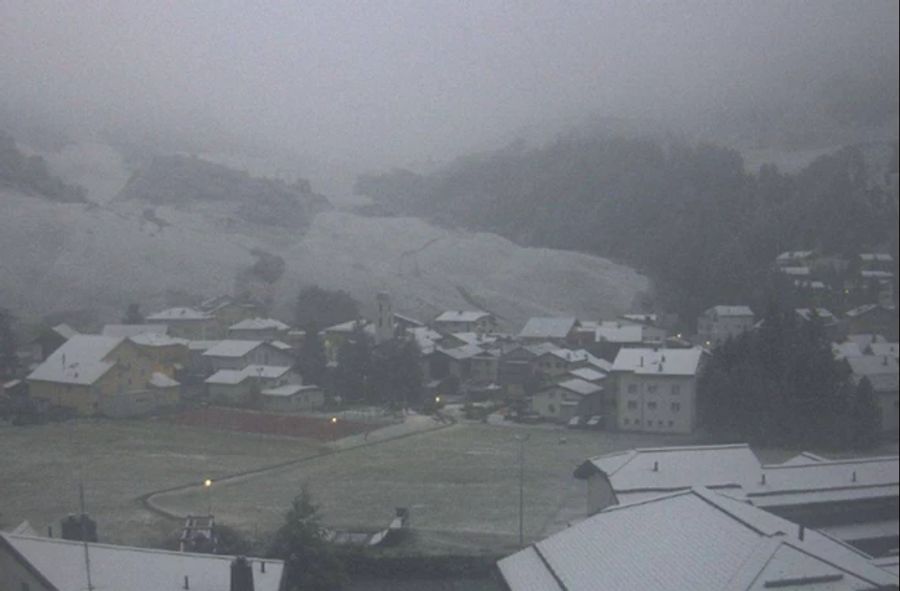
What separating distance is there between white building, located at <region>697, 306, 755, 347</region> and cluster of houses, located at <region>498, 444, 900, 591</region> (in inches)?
42.3

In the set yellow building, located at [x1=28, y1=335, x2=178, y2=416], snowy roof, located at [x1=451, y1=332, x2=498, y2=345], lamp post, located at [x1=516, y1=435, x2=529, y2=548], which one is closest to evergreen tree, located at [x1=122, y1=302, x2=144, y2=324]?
yellow building, located at [x1=28, y1=335, x2=178, y2=416]

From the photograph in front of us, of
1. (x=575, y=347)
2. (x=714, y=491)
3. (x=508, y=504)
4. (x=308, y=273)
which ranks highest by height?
(x=308, y=273)

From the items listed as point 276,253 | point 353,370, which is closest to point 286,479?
point 353,370

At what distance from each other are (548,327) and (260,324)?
2.28 m

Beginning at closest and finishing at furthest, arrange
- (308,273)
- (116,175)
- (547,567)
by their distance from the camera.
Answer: (547,567)
(116,175)
(308,273)

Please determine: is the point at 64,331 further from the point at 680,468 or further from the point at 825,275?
the point at 825,275

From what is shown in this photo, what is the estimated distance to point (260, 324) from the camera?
20.1 ft

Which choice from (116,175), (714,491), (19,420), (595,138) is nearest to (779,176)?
(595,138)

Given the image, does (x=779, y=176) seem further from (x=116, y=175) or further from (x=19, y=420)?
(x=19, y=420)

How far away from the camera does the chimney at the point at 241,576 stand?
131 inches

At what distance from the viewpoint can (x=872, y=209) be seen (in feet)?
11.2

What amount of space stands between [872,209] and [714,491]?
53.8 inches

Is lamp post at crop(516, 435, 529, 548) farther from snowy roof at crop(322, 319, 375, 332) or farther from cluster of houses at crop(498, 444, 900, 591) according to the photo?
snowy roof at crop(322, 319, 375, 332)

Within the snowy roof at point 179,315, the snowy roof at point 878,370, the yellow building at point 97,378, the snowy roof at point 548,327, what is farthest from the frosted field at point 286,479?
the snowy roof at point 878,370
